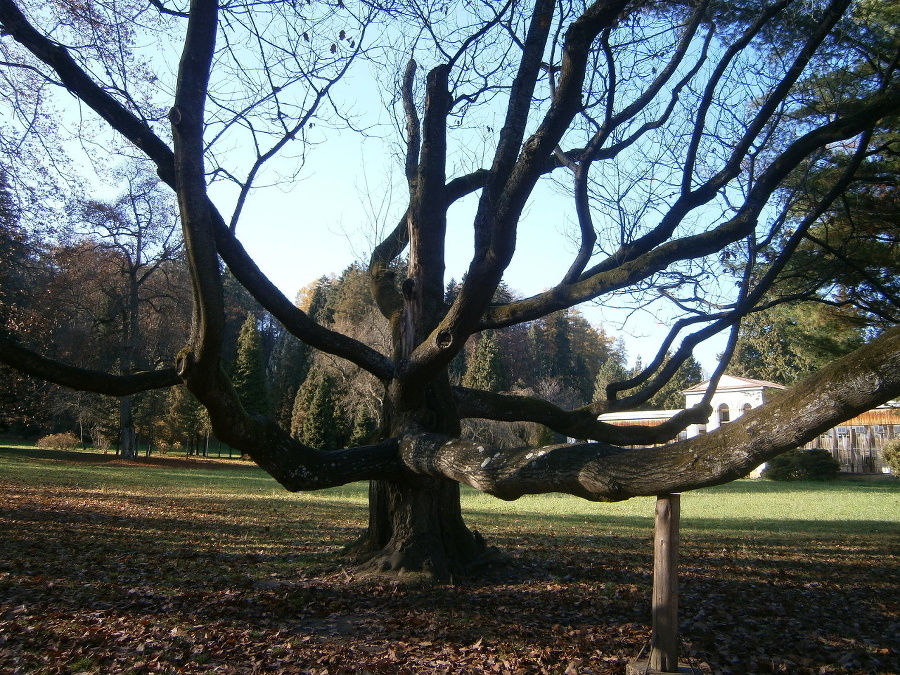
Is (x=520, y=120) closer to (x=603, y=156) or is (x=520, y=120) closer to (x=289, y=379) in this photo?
(x=603, y=156)

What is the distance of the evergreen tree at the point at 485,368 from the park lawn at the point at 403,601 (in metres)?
27.5

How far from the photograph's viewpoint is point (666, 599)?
4.23 metres

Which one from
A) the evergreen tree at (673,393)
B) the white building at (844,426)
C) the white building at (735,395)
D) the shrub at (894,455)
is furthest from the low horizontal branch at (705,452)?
the evergreen tree at (673,393)

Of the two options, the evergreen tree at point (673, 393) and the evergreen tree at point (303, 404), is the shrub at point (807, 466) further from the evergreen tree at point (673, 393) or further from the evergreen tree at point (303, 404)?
the evergreen tree at point (303, 404)

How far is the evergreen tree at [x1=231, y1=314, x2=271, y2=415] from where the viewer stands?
42.5m

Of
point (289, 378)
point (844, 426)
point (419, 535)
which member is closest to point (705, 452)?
point (419, 535)

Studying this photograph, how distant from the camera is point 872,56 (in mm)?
9484

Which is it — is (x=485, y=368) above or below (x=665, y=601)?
above

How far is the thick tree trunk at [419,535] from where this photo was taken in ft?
23.1

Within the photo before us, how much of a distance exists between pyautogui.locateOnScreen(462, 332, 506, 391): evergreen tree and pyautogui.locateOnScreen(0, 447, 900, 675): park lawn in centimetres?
2750

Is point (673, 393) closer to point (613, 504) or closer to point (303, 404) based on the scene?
point (303, 404)

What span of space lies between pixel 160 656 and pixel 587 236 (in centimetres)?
559

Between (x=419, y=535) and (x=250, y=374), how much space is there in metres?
37.8

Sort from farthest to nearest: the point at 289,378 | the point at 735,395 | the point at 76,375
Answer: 1. the point at 289,378
2. the point at 735,395
3. the point at 76,375
